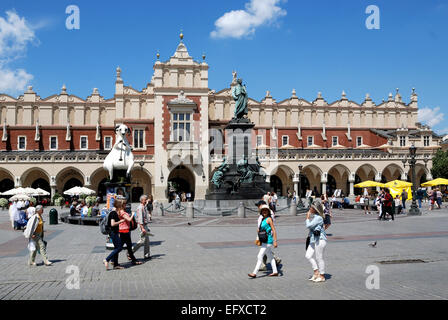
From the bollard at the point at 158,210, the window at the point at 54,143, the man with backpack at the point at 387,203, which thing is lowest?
the bollard at the point at 158,210

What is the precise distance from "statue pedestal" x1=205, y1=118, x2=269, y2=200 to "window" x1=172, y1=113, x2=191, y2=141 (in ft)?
64.6

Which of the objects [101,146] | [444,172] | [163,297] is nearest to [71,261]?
[163,297]

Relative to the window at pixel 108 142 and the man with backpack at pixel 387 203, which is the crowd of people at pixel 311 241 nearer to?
the man with backpack at pixel 387 203

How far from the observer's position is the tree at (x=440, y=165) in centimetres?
4803

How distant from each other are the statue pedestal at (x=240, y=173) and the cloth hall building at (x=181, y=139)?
62.3 ft

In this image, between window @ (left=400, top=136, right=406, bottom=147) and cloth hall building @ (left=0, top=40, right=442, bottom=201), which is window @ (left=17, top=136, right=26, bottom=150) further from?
window @ (left=400, top=136, right=406, bottom=147)

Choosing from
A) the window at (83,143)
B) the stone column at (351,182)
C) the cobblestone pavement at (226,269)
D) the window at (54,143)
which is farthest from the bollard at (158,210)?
the stone column at (351,182)

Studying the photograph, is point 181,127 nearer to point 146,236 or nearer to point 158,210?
point 158,210

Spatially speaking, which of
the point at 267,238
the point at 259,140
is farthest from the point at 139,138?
the point at 267,238

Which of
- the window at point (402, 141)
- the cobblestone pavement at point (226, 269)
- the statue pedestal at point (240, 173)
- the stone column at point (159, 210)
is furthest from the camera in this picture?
the window at point (402, 141)

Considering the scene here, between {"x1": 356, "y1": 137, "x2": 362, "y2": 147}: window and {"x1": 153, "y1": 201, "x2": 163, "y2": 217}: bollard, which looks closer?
{"x1": 153, "y1": 201, "x2": 163, "y2": 217}: bollard

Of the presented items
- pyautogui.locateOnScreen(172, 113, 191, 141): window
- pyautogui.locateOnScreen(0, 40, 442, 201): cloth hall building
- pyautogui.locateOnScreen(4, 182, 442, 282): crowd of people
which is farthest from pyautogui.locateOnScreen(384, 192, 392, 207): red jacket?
pyautogui.locateOnScreen(172, 113, 191, 141): window

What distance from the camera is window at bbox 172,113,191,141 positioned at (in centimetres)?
4697

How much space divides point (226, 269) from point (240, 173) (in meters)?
17.5
